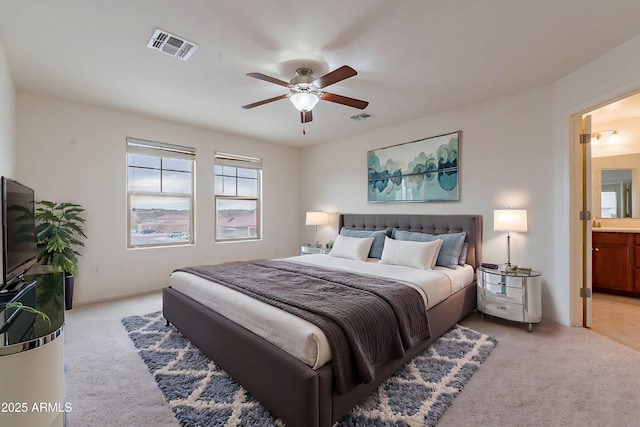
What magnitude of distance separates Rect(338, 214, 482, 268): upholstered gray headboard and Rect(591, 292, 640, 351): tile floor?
4.21ft

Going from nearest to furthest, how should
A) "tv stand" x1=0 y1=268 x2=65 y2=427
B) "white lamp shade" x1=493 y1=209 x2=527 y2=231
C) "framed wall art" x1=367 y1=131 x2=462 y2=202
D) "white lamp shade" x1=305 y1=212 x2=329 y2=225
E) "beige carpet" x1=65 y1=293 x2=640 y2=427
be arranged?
"tv stand" x1=0 y1=268 x2=65 y2=427, "beige carpet" x1=65 y1=293 x2=640 y2=427, "white lamp shade" x1=493 y1=209 x2=527 y2=231, "framed wall art" x1=367 y1=131 x2=462 y2=202, "white lamp shade" x1=305 y1=212 x2=329 y2=225

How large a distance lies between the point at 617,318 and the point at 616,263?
128cm

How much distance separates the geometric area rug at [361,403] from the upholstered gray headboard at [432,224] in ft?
3.89

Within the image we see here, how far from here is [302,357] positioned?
1.64 meters

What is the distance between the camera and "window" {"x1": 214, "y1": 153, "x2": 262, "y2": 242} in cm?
520

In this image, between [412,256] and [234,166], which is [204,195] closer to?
[234,166]

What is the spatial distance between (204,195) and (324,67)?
3067mm

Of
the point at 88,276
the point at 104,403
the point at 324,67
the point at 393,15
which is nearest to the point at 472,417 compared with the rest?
the point at 104,403

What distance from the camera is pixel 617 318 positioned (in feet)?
11.0

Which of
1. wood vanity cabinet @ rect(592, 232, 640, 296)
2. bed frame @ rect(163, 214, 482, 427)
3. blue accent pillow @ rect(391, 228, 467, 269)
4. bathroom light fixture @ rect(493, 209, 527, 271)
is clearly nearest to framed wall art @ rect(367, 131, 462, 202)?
blue accent pillow @ rect(391, 228, 467, 269)

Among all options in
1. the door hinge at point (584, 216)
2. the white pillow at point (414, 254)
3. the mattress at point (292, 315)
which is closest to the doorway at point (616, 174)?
the door hinge at point (584, 216)

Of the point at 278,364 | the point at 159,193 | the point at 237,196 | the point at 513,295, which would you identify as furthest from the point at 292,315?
the point at 237,196

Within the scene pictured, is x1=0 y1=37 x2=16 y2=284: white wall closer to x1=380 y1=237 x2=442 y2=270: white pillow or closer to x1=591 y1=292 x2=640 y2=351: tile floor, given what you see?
x1=380 y1=237 x2=442 y2=270: white pillow

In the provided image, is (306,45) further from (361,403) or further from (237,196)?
(237,196)
